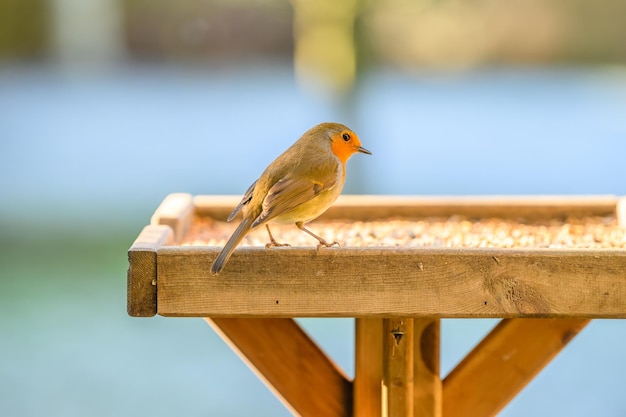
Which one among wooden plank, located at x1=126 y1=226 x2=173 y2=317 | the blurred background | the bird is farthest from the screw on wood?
the blurred background

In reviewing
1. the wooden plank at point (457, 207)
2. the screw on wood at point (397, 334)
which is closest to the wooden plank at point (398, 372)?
the screw on wood at point (397, 334)

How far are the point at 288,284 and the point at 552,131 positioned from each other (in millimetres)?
13335

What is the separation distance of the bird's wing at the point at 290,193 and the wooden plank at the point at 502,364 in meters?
0.62

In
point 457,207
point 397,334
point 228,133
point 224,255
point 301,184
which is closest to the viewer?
point 224,255

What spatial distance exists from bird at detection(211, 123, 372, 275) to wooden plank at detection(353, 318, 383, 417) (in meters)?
0.30

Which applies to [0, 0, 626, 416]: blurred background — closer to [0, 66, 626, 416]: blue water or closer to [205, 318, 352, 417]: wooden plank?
[0, 66, 626, 416]: blue water

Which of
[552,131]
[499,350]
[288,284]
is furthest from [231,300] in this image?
[552,131]

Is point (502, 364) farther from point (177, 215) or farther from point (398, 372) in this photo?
point (177, 215)

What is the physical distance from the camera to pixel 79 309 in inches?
287

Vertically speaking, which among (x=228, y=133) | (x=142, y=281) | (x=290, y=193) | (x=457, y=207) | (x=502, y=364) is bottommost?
(x=228, y=133)

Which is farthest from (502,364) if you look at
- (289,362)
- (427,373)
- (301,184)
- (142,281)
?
(142,281)

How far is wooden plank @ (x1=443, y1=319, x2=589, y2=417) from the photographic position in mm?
2639

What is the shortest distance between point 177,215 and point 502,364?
1087 mm

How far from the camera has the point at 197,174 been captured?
11930 millimetres
